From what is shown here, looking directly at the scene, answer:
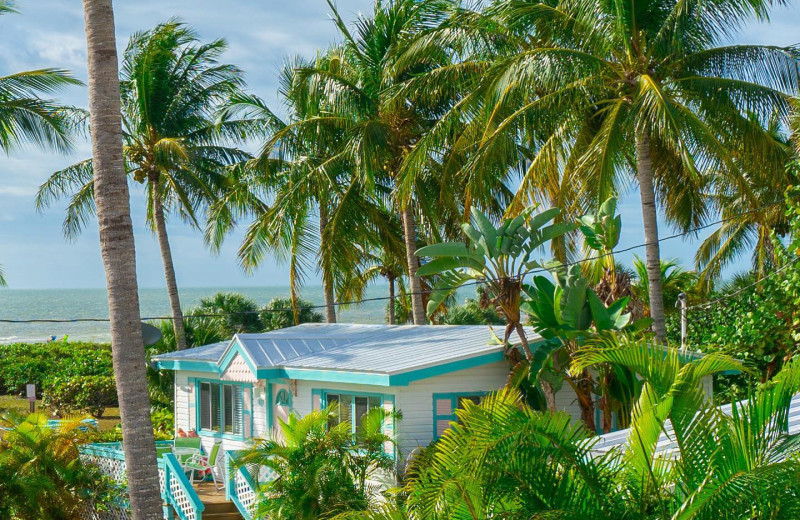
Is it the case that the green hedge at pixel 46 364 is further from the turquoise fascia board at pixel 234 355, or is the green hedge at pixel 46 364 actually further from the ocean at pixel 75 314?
the ocean at pixel 75 314

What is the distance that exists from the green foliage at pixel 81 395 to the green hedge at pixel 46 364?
1832 millimetres

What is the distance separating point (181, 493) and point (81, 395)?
20.1 meters

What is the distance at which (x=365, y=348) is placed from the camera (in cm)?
1811

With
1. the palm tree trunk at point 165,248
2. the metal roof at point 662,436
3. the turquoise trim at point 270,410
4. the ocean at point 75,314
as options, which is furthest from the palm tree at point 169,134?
the ocean at point 75,314

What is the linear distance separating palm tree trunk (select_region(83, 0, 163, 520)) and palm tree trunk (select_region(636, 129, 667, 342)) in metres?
9.75

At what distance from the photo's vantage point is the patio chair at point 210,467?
18297 mm

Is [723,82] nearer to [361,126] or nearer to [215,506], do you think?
[361,126]

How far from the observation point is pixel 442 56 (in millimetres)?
21547

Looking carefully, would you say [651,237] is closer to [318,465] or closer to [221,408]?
[318,465]

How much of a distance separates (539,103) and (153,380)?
47.6 ft

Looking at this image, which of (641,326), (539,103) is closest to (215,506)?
(641,326)

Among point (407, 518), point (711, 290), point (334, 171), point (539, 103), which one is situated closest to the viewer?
point (407, 518)

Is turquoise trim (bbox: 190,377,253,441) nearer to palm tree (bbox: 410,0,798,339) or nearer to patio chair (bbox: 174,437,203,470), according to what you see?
patio chair (bbox: 174,437,203,470)

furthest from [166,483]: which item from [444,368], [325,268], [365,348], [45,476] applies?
[325,268]
